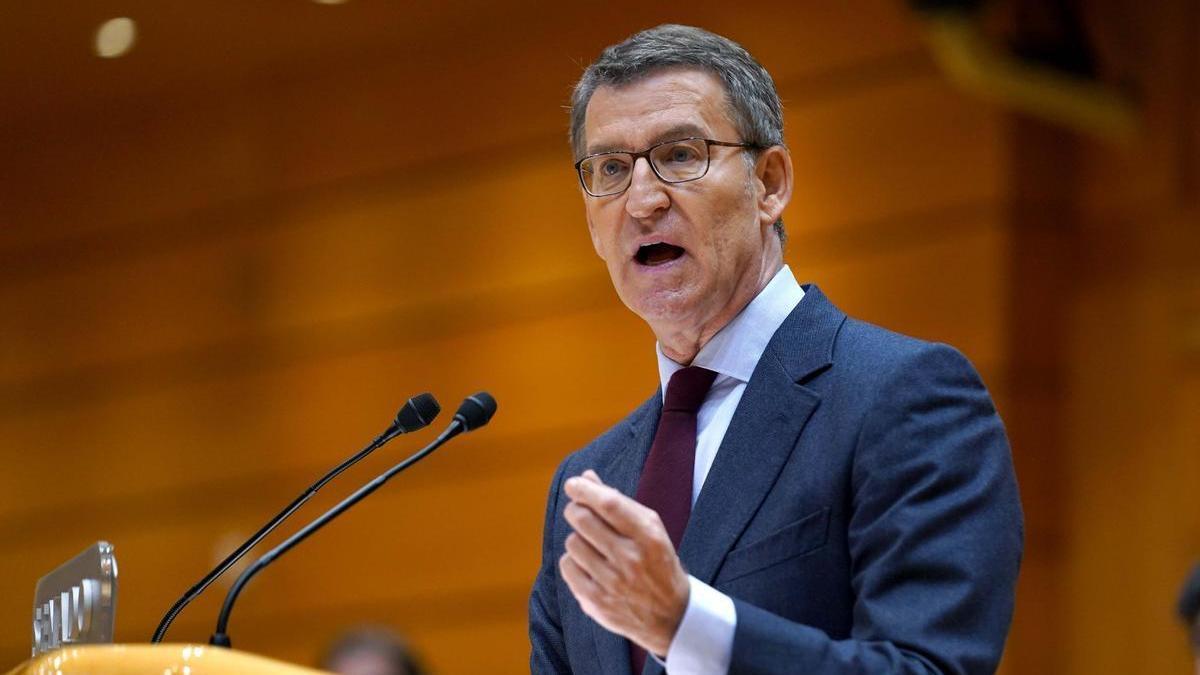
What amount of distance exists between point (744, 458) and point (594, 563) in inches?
17.0

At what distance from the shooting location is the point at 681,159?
2203 millimetres

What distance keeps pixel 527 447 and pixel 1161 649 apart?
7.87 feet

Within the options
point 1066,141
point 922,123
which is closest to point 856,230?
point 922,123

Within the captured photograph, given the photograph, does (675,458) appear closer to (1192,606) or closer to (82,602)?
(82,602)

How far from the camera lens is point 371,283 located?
6.52 metres

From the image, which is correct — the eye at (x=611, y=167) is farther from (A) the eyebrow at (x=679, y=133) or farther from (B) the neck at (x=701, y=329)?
(B) the neck at (x=701, y=329)

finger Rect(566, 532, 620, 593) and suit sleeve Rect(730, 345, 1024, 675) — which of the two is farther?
suit sleeve Rect(730, 345, 1024, 675)

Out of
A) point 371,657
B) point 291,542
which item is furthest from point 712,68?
point 371,657

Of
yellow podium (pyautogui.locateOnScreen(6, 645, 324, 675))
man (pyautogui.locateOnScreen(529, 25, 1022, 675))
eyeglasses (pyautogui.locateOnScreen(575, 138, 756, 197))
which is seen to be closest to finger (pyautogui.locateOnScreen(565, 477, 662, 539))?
man (pyautogui.locateOnScreen(529, 25, 1022, 675))

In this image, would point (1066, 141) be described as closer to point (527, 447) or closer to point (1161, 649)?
point (1161, 649)

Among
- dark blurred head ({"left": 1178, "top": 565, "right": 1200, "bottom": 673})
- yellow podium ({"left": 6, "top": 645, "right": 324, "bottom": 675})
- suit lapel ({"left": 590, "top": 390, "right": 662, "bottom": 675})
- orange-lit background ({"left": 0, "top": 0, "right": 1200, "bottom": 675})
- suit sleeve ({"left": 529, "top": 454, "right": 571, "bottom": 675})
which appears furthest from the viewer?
orange-lit background ({"left": 0, "top": 0, "right": 1200, "bottom": 675})

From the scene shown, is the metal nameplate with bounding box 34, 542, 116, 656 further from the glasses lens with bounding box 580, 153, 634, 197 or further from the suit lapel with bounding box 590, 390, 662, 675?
the glasses lens with bounding box 580, 153, 634, 197

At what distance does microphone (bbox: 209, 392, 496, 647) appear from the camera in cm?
198

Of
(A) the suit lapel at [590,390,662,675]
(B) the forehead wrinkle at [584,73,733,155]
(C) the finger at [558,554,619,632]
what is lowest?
(C) the finger at [558,554,619,632]
